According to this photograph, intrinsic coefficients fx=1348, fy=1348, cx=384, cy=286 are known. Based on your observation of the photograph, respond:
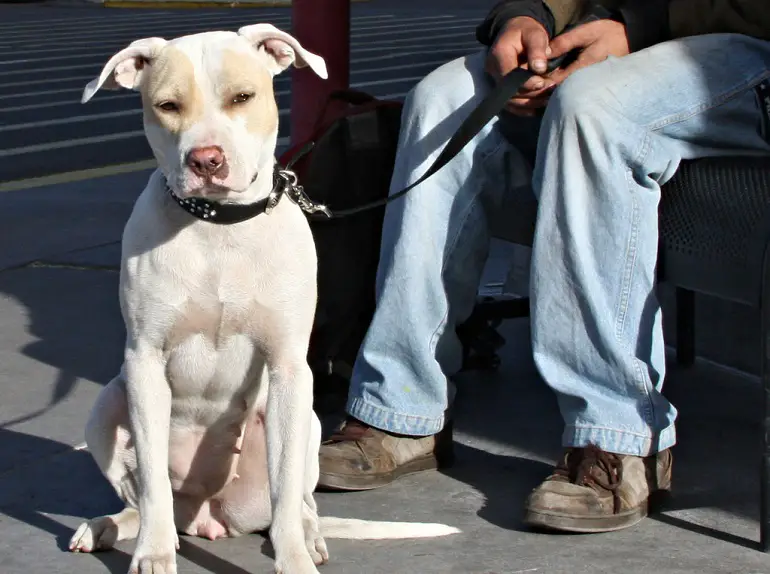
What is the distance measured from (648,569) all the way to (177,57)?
4.58 ft

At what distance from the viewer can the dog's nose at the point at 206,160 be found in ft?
8.27

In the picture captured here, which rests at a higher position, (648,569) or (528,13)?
(528,13)

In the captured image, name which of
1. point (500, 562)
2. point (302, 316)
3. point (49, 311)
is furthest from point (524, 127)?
point (49, 311)

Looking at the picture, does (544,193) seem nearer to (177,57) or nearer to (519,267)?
(177,57)

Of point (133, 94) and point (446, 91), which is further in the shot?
point (133, 94)

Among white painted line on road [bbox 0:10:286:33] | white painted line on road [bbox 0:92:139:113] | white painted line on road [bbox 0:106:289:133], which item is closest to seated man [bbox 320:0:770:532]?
white painted line on road [bbox 0:106:289:133]

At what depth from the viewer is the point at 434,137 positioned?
330 centimetres

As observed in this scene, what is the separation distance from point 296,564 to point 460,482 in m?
0.72

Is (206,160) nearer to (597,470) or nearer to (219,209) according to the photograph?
(219,209)

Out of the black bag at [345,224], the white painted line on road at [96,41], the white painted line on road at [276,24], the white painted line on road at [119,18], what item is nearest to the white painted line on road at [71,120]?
the white painted line on road at [96,41]

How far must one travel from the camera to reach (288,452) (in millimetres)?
2717

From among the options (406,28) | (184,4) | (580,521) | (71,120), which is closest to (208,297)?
(580,521)

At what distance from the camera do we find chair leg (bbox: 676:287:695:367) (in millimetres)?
3979

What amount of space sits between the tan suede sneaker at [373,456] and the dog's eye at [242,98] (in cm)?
96
